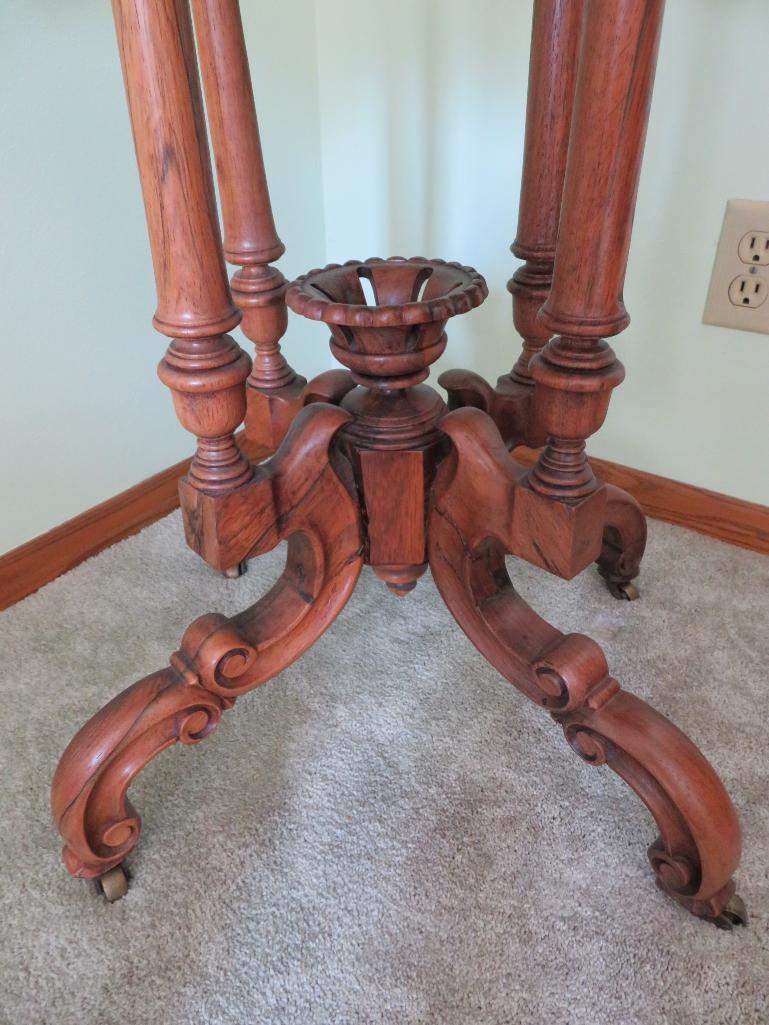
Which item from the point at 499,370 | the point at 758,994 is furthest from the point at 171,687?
the point at 499,370

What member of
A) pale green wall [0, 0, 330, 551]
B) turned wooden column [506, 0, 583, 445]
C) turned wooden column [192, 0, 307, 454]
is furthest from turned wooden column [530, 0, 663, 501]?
pale green wall [0, 0, 330, 551]

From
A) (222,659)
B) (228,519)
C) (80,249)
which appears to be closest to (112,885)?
(222,659)

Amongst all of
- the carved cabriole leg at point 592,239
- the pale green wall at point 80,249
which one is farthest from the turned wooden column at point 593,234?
the pale green wall at point 80,249

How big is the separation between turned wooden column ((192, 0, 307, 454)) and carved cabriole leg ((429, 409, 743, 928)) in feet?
0.69

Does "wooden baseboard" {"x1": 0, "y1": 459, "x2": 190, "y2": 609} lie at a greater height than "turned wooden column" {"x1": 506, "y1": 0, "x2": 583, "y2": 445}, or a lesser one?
lesser

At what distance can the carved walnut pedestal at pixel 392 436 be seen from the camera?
A: 0.48 metres

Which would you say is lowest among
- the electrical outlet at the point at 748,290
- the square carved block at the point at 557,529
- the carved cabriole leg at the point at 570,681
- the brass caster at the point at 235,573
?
the brass caster at the point at 235,573

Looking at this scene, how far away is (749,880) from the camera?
24.6 inches

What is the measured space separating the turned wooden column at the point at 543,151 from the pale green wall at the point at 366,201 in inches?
10.3

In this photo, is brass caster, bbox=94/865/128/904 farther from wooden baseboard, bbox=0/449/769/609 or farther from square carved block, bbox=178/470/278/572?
wooden baseboard, bbox=0/449/769/609

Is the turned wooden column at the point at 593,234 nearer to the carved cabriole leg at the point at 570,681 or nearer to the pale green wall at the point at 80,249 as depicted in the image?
the carved cabriole leg at the point at 570,681

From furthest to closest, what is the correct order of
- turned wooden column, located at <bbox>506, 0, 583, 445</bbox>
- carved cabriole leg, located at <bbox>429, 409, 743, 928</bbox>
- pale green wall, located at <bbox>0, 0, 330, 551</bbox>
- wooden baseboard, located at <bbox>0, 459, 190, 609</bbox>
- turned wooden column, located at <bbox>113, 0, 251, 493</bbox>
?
wooden baseboard, located at <bbox>0, 459, 190, 609</bbox>
pale green wall, located at <bbox>0, 0, 330, 551</bbox>
turned wooden column, located at <bbox>506, 0, 583, 445</bbox>
carved cabriole leg, located at <bbox>429, 409, 743, 928</bbox>
turned wooden column, located at <bbox>113, 0, 251, 493</bbox>

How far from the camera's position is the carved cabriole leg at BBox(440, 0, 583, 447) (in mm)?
667

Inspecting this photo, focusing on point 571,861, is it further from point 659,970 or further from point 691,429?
point 691,429
